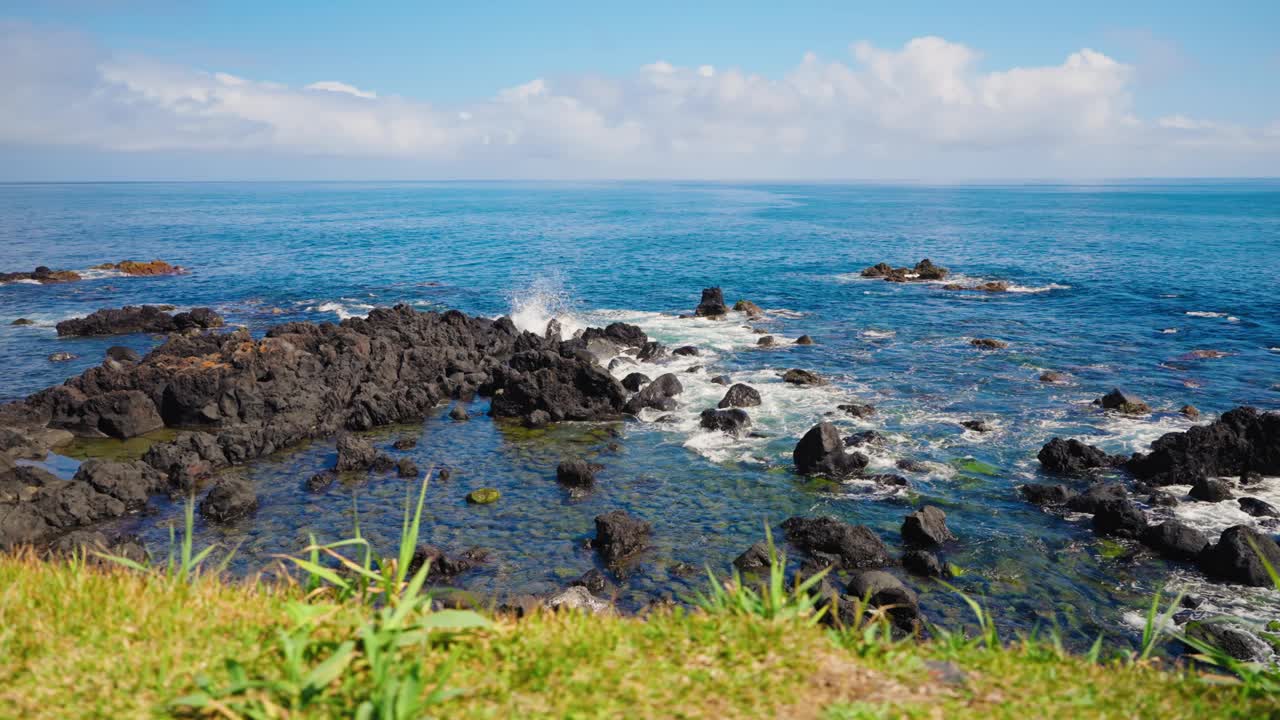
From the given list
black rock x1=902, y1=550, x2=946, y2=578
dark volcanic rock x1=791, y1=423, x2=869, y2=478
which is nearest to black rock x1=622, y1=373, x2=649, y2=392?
dark volcanic rock x1=791, y1=423, x2=869, y2=478

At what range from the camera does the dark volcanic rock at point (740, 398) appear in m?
32.6

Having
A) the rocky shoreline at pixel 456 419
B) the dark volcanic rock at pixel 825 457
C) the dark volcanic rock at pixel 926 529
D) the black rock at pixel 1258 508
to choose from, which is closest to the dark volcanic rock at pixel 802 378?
the rocky shoreline at pixel 456 419

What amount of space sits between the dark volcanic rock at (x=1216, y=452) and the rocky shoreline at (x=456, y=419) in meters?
0.04

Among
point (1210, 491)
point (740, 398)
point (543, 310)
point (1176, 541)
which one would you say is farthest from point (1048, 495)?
point (543, 310)

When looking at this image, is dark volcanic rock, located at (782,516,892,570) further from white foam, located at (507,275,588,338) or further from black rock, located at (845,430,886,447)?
white foam, located at (507,275,588,338)

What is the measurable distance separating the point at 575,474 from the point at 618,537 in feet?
16.8

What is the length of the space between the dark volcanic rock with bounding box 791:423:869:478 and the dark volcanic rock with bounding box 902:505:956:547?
4.53 meters

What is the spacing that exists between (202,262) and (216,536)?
7314 cm

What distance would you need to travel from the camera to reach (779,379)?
37312 mm

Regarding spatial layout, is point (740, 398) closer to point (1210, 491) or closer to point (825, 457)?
point (825, 457)

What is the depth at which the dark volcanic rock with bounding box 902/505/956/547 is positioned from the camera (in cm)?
2029

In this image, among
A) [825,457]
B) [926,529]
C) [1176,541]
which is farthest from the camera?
[825,457]

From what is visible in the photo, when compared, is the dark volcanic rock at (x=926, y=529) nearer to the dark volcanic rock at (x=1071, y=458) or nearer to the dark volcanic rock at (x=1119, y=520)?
the dark volcanic rock at (x=1119, y=520)

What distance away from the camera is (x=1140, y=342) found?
147ft
